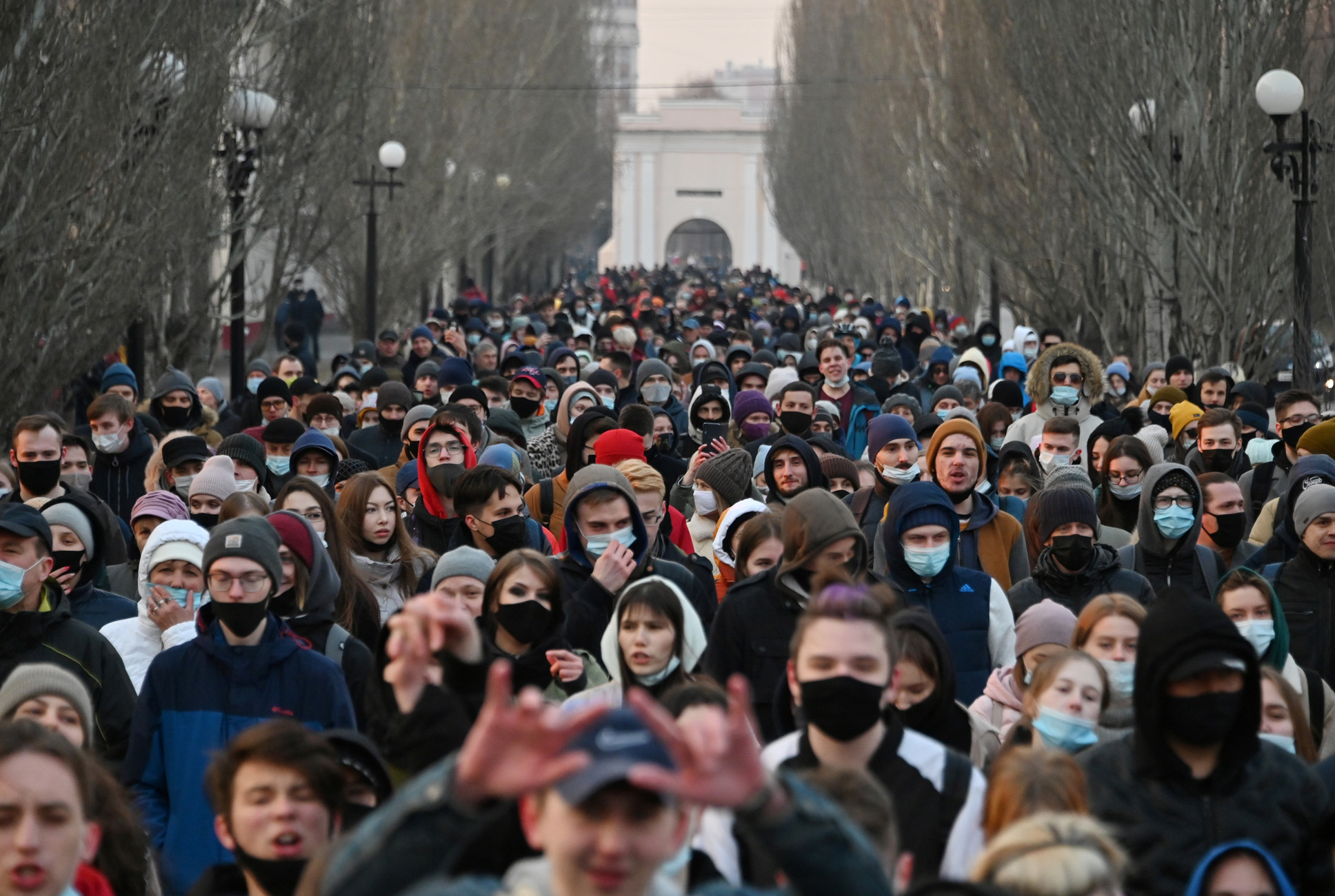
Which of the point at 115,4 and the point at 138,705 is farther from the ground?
the point at 115,4

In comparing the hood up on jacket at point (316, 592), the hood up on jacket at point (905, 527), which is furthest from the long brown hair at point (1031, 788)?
the hood up on jacket at point (316, 592)

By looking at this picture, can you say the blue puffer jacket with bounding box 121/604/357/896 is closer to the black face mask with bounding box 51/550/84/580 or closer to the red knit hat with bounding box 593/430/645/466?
the black face mask with bounding box 51/550/84/580

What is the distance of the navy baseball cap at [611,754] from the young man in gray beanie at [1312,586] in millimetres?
5699

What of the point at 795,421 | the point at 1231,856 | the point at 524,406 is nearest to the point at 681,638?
the point at 1231,856

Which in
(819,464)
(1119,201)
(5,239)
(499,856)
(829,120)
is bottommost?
(499,856)

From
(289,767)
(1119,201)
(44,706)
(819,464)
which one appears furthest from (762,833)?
(1119,201)

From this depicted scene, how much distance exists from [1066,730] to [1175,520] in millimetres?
3262

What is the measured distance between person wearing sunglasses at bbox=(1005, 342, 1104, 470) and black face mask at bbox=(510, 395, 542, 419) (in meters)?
3.46

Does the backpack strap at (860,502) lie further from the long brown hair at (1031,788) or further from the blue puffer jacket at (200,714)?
the long brown hair at (1031,788)

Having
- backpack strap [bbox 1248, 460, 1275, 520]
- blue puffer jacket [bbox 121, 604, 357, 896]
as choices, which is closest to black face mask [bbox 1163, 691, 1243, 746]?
blue puffer jacket [bbox 121, 604, 357, 896]

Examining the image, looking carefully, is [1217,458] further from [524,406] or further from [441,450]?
[524,406]

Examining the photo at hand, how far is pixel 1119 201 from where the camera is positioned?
2275 centimetres

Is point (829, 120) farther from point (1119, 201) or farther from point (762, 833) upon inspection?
point (762, 833)

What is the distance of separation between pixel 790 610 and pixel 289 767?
2.68 m
